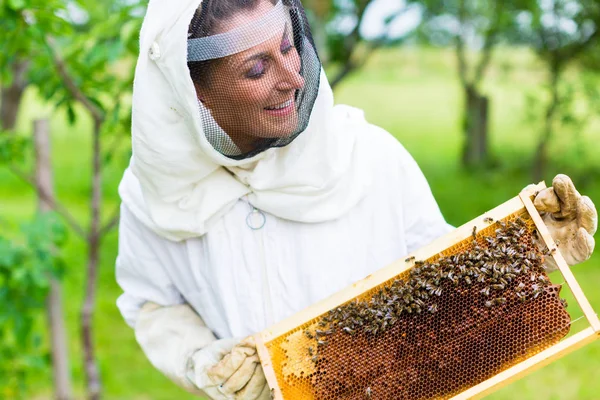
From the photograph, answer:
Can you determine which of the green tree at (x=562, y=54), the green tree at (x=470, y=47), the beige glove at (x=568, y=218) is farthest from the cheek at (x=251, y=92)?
the green tree at (x=470, y=47)

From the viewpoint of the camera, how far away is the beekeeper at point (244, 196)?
227cm

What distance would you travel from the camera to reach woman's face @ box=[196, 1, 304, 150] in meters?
2.28

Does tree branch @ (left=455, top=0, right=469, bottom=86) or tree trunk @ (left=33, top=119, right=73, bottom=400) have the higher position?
tree trunk @ (left=33, top=119, right=73, bottom=400)

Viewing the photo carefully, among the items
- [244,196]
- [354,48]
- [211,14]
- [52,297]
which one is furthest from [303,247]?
[354,48]

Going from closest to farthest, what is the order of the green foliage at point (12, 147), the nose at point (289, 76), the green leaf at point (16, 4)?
the nose at point (289, 76)
the green leaf at point (16, 4)
the green foliage at point (12, 147)

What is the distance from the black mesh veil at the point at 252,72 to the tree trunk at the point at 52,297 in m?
2.44

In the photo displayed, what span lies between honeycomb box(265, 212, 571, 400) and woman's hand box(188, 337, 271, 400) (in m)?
0.08

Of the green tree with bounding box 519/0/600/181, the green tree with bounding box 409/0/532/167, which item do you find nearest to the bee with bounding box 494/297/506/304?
the green tree with bounding box 519/0/600/181

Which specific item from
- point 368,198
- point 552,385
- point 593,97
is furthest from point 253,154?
point 593,97

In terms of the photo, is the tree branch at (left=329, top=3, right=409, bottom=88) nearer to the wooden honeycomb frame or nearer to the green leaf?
the green leaf

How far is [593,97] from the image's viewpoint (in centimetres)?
952

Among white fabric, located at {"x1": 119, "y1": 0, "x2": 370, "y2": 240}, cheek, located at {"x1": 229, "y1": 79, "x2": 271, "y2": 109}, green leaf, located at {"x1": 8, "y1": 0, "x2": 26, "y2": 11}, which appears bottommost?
white fabric, located at {"x1": 119, "y1": 0, "x2": 370, "y2": 240}

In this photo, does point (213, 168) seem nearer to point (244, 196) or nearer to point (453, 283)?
Answer: point (244, 196)

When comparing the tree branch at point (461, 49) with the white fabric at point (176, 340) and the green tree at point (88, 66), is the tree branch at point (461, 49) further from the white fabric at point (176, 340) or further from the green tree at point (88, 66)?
the white fabric at point (176, 340)
